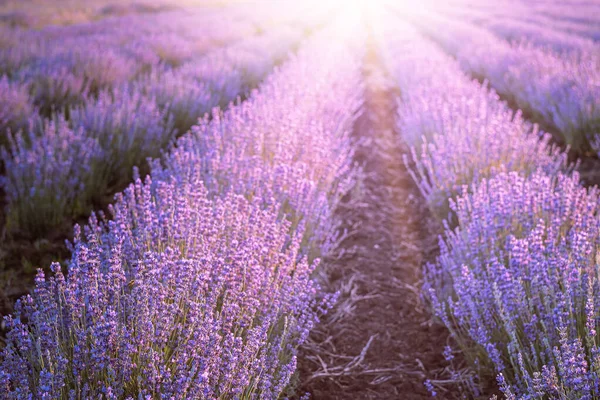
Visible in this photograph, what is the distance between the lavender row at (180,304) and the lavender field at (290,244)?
14 mm

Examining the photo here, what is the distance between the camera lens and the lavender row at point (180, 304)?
166 centimetres

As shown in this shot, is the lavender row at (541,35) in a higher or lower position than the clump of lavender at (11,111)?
higher

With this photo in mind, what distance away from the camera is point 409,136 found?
5633 millimetres

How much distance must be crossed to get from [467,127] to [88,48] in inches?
215

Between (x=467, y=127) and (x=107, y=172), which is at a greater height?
(x=467, y=127)

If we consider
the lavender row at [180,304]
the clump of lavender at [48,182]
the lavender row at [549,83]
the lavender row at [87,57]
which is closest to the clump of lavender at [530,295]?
the lavender row at [180,304]

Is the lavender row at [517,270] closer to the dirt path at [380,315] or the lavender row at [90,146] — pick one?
the dirt path at [380,315]

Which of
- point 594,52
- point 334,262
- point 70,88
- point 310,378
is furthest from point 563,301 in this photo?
point 594,52

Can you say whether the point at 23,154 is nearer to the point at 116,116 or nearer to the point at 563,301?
the point at 116,116

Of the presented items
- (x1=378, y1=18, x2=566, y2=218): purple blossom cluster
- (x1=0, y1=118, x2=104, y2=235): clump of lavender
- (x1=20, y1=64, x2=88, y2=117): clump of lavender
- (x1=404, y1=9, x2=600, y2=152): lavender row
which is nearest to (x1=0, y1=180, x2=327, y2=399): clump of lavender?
(x1=0, y1=118, x2=104, y2=235): clump of lavender

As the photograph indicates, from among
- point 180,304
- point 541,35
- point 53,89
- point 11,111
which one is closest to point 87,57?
point 53,89

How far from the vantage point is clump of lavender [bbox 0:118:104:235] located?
354 centimetres

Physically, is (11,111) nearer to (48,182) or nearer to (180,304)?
(48,182)

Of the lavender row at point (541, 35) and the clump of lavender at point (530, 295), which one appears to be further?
the lavender row at point (541, 35)
